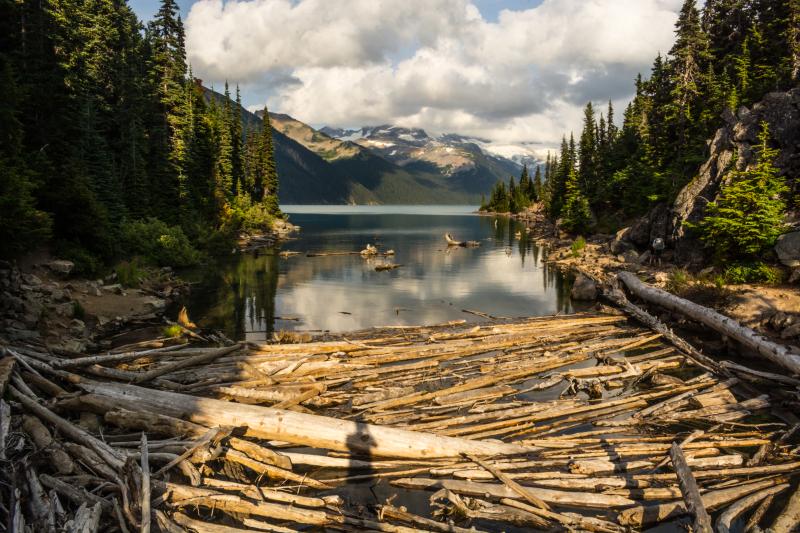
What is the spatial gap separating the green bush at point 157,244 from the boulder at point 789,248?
43677 mm

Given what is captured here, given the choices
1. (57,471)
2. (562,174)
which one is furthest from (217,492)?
(562,174)

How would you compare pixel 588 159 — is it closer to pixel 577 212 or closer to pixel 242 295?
pixel 577 212

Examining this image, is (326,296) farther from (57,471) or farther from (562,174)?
(562,174)

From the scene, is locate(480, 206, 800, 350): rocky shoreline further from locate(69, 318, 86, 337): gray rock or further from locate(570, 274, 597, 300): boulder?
locate(69, 318, 86, 337): gray rock

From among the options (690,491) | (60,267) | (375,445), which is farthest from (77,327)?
(690,491)

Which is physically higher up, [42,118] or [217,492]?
[42,118]

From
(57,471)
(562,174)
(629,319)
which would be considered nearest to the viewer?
(57,471)

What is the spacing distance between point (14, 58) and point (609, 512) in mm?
47101

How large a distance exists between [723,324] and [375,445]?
16.0 meters

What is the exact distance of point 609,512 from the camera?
8.74 m

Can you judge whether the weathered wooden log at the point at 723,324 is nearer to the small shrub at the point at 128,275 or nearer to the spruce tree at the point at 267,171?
the small shrub at the point at 128,275

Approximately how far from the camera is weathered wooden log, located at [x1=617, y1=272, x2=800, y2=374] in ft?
47.8

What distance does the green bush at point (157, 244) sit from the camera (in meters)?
39.1

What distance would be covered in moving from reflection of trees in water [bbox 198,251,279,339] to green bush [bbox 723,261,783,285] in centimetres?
2557
